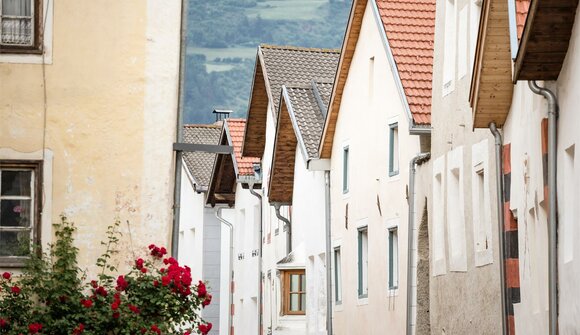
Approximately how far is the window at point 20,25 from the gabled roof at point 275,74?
2339cm

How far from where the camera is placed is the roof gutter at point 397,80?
1203 inches

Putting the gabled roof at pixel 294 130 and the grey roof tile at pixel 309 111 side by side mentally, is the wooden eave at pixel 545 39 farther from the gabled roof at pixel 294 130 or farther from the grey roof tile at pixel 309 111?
the grey roof tile at pixel 309 111

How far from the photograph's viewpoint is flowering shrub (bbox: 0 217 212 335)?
65.9 ft

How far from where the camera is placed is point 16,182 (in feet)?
71.1

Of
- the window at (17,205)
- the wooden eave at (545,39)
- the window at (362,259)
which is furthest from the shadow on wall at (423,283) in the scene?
the wooden eave at (545,39)

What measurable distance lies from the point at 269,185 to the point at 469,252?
2076 cm

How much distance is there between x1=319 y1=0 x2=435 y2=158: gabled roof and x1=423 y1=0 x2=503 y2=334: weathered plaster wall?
237 centimetres

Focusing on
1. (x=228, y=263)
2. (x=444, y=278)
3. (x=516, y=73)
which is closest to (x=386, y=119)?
(x=444, y=278)

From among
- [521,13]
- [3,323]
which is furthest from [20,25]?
[521,13]

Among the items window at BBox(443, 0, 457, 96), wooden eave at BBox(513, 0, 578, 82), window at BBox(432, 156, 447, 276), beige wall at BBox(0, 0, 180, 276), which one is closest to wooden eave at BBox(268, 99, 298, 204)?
window at BBox(432, 156, 447, 276)

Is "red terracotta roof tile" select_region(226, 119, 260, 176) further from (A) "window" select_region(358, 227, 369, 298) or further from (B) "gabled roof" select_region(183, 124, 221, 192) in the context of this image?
(A) "window" select_region(358, 227, 369, 298)

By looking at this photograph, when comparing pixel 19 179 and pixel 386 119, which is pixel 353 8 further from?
pixel 19 179

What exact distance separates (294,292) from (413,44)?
12264 millimetres

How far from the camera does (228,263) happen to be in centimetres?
5559
